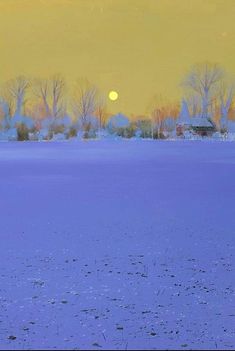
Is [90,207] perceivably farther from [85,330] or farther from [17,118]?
[17,118]

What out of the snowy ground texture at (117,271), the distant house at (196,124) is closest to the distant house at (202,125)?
the distant house at (196,124)

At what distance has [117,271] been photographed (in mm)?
4363

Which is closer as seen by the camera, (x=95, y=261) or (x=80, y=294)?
(x=80, y=294)

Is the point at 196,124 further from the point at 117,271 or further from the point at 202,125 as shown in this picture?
the point at 117,271

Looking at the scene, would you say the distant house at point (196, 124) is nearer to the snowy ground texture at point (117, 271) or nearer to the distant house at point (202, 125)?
the distant house at point (202, 125)

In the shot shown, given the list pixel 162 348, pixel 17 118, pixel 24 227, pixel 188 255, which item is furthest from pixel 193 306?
pixel 17 118

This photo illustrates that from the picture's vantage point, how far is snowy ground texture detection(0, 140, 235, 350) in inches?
124

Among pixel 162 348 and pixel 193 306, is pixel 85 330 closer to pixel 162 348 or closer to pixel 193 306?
pixel 162 348

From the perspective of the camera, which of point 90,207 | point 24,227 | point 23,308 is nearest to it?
point 23,308

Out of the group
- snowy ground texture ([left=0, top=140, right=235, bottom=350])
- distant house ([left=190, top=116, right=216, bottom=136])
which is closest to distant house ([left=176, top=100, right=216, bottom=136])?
distant house ([left=190, top=116, right=216, bottom=136])

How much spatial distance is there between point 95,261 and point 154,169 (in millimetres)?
10179

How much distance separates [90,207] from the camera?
25.7 feet

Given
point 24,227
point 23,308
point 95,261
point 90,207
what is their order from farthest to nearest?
point 90,207 → point 24,227 → point 95,261 → point 23,308

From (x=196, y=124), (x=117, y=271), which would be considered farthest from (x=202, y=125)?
(x=117, y=271)
